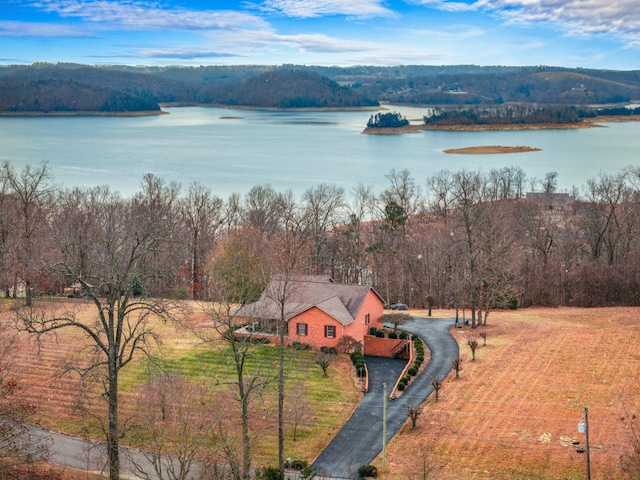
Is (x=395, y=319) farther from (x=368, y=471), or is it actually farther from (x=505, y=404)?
(x=368, y=471)

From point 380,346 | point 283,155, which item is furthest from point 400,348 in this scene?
point 283,155

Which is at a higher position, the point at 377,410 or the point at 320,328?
the point at 320,328

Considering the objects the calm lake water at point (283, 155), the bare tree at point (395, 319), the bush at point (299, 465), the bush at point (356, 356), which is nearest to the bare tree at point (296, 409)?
the bush at point (299, 465)

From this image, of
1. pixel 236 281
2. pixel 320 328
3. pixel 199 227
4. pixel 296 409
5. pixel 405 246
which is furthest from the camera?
pixel 199 227

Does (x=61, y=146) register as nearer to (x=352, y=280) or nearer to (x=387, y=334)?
(x=352, y=280)

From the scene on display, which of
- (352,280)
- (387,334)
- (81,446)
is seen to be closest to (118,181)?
(352,280)
